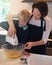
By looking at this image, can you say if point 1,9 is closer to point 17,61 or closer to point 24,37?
point 24,37

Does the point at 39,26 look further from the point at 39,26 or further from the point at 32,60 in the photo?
the point at 32,60

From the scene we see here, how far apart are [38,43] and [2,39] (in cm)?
84

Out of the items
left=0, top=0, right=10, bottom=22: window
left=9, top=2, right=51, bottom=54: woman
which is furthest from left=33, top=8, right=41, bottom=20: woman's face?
left=0, top=0, right=10, bottom=22: window

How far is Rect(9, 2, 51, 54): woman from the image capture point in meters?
1.62

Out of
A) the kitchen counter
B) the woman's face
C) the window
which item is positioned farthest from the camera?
the window

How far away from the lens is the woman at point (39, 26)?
1.62m

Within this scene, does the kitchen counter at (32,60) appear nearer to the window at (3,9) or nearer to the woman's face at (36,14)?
the woman's face at (36,14)

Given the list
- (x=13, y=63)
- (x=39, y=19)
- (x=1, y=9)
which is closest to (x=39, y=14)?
(x=39, y=19)

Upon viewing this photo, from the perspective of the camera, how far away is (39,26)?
1.73 m

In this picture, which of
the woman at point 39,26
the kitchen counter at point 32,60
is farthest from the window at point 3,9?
the kitchen counter at point 32,60

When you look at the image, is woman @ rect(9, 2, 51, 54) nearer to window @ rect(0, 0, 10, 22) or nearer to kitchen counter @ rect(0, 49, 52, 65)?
kitchen counter @ rect(0, 49, 52, 65)

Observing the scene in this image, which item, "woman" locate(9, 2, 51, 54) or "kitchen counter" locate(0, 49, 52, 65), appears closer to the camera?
"kitchen counter" locate(0, 49, 52, 65)

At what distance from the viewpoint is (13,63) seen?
1.31m

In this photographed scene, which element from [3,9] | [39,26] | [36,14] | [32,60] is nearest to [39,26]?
[39,26]
